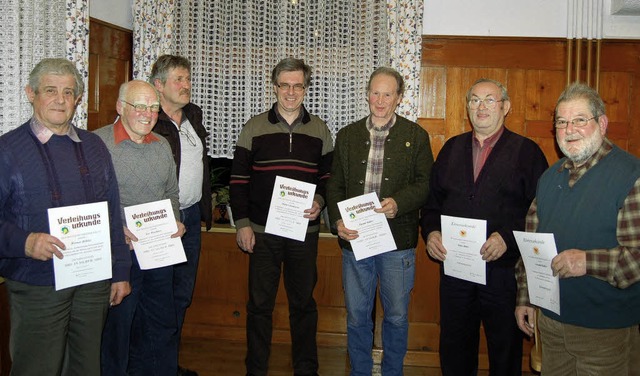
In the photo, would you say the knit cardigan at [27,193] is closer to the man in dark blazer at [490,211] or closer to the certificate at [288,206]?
the certificate at [288,206]

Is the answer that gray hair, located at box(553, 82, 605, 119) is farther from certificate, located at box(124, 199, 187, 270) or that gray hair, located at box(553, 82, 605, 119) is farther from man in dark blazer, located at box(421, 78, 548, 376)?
certificate, located at box(124, 199, 187, 270)

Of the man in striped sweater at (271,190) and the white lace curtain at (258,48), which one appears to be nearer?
the man in striped sweater at (271,190)

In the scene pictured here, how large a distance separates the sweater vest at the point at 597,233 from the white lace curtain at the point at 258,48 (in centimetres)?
178

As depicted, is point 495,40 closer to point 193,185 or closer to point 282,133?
point 282,133

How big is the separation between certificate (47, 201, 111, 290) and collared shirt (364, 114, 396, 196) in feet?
4.49

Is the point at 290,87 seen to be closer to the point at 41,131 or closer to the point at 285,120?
the point at 285,120

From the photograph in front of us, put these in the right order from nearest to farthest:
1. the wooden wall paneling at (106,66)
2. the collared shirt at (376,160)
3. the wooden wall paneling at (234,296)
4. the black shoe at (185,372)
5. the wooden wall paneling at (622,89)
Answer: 1. the collared shirt at (376,160)
2. the black shoe at (185,372)
3. the wooden wall paneling at (106,66)
4. the wooden wall paneling at (622,89)
5. the wooden wall paneling at (234,296)

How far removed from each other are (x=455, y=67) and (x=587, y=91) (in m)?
1.79

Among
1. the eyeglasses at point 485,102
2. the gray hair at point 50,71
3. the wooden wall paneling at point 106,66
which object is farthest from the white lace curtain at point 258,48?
the gray hair at point 50,71

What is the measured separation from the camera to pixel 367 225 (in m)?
2.85

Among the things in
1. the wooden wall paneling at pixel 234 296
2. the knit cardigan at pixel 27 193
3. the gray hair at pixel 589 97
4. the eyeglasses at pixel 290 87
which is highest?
the eyeglasses at pixel 290 87

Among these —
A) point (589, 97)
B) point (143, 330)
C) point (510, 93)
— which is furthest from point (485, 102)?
point (143, 330)

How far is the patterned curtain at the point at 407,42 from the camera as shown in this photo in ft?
11.9

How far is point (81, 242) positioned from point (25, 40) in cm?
137
